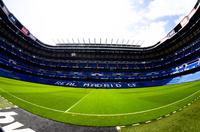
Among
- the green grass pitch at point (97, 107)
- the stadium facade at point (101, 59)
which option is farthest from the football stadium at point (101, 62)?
the green grass pitch at point (97, 107)

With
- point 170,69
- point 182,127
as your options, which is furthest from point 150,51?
point 182,127

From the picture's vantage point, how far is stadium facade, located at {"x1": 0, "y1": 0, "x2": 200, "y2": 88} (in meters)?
42.8

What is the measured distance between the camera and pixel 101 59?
6197 cm

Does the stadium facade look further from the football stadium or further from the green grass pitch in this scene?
the green grass pitch

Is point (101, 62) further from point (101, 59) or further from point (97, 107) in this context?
point (97, 107)

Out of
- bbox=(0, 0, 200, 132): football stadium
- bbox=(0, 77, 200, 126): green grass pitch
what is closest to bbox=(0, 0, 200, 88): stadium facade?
bbox=(0, 0, 200, 132): football stadium

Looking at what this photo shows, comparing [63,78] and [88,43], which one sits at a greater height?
[88,43]

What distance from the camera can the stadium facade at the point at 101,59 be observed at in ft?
140

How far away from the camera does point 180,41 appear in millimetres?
49094

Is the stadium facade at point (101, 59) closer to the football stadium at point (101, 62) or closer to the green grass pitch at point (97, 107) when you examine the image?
the football stadium at point (101, 62)

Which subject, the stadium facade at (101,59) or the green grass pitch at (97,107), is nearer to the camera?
the green grass pitch at (97,107)

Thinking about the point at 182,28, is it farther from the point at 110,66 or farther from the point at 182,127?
the point at 182,127

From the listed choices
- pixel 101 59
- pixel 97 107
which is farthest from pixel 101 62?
pixel 97 107

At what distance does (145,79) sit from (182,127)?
156 ft
